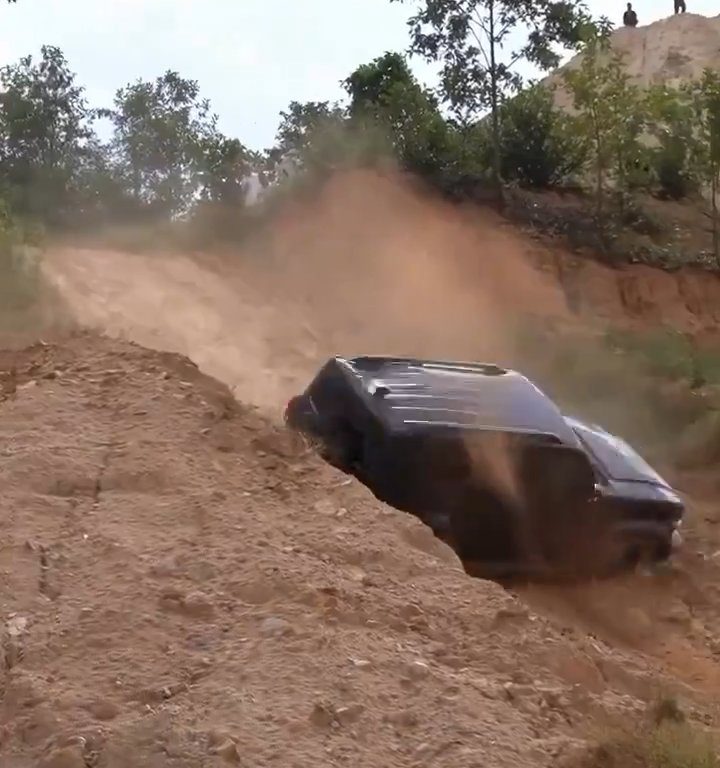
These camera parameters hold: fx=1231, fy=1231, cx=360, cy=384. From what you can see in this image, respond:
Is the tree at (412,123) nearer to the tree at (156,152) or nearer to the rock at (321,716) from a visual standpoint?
the tree at (156,152)

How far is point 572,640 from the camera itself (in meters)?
4.73

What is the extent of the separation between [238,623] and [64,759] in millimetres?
867

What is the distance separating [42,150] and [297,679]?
57.9 feet

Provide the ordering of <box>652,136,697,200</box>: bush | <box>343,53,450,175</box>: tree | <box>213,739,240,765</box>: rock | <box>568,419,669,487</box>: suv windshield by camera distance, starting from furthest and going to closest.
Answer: <box>343,53,450,175</box>: tree
<box>652,136,697,200</box>: bush
<box>568,419,669,487</box>: suv windshield
<box>213,739,240,765</box>: rock

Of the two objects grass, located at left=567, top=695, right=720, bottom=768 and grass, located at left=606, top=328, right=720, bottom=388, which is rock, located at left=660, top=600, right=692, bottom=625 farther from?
grass, located at left=606, top=328, right=720, bottom=388

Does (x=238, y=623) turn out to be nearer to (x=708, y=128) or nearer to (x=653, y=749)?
(x=653, y=749)

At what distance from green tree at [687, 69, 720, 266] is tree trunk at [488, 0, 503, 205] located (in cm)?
309

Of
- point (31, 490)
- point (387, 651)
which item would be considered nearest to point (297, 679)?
point (387, 651)

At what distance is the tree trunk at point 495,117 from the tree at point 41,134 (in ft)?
22.2

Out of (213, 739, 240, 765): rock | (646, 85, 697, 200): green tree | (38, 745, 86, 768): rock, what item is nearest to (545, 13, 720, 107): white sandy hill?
(646, 85, 697, 200): green tree

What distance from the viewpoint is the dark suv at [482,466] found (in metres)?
6.44

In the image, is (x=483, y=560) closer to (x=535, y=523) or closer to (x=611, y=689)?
(x=535, y=523)

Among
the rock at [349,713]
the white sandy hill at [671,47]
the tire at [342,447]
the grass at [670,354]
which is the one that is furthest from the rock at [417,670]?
the white sandy hill at [671,47]

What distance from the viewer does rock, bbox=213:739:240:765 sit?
354 cm
